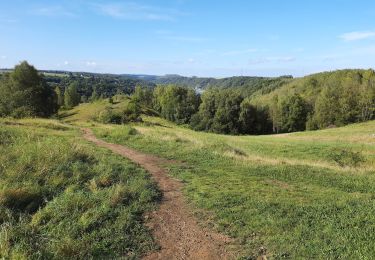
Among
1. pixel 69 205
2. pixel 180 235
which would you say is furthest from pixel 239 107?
pixel 180 235

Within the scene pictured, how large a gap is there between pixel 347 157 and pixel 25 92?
4136 centimetres

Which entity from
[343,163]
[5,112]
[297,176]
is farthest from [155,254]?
[5,112]

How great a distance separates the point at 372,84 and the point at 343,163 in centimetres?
6028

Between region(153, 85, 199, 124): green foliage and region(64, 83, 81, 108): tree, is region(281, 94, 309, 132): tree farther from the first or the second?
region(64, 83, 81, 108): tree

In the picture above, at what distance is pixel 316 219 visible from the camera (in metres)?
8.27

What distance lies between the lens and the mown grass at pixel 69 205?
6.97m

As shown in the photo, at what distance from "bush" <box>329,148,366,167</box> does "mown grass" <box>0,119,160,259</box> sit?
13.0 meters

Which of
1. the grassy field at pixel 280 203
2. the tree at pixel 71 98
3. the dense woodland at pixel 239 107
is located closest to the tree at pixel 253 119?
the dense woodland at pixel 239 107

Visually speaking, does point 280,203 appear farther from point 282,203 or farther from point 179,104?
point 179,104

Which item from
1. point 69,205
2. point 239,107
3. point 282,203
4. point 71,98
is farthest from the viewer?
point 71,98

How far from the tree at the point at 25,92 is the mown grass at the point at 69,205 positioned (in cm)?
3813

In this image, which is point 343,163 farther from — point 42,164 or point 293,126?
point 293,126

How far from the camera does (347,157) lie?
867 inches

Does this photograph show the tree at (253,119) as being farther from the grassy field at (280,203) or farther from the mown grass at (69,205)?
the mown grass at (69,205)
